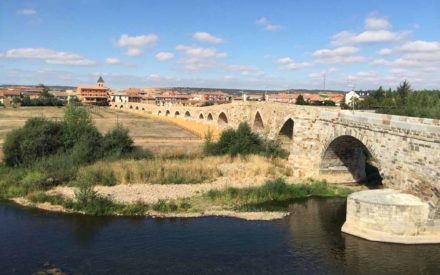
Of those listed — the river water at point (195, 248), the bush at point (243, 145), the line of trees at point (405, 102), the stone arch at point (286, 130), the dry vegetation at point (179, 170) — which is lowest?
the river water at point (195, 248)

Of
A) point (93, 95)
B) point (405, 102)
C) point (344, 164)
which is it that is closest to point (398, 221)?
point (344, 164)

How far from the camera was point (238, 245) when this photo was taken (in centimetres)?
1797

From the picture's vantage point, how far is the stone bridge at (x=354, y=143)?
1877cm

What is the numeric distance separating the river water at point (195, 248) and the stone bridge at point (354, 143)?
3372mm

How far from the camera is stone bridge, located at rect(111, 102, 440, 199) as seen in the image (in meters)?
18.8

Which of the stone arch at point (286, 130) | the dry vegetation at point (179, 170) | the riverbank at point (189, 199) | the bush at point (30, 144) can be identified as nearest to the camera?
the riverbank at point (189, 199)

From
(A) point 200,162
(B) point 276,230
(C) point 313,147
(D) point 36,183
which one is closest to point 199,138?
(A) point 200,162

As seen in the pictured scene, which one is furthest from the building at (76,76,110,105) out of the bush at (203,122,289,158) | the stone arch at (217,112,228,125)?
the bush at (203,122,289,158)

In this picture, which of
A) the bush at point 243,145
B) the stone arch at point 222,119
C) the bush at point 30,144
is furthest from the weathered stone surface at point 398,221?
the stone arch at point 222,119

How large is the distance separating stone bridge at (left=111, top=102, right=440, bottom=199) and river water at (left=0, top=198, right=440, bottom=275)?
11.1 ft

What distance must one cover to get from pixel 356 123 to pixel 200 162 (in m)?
12.7

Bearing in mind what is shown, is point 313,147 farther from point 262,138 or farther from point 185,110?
point 185,110

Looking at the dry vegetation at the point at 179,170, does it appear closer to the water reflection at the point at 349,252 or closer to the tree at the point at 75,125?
the tree at the point at 75,125

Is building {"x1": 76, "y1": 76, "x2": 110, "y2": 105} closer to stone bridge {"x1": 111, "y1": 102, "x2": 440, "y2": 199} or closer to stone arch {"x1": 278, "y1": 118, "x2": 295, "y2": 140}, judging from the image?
stone bridge {"x1": 111, "y1": 102, "x2": 440, "y2": 199}
